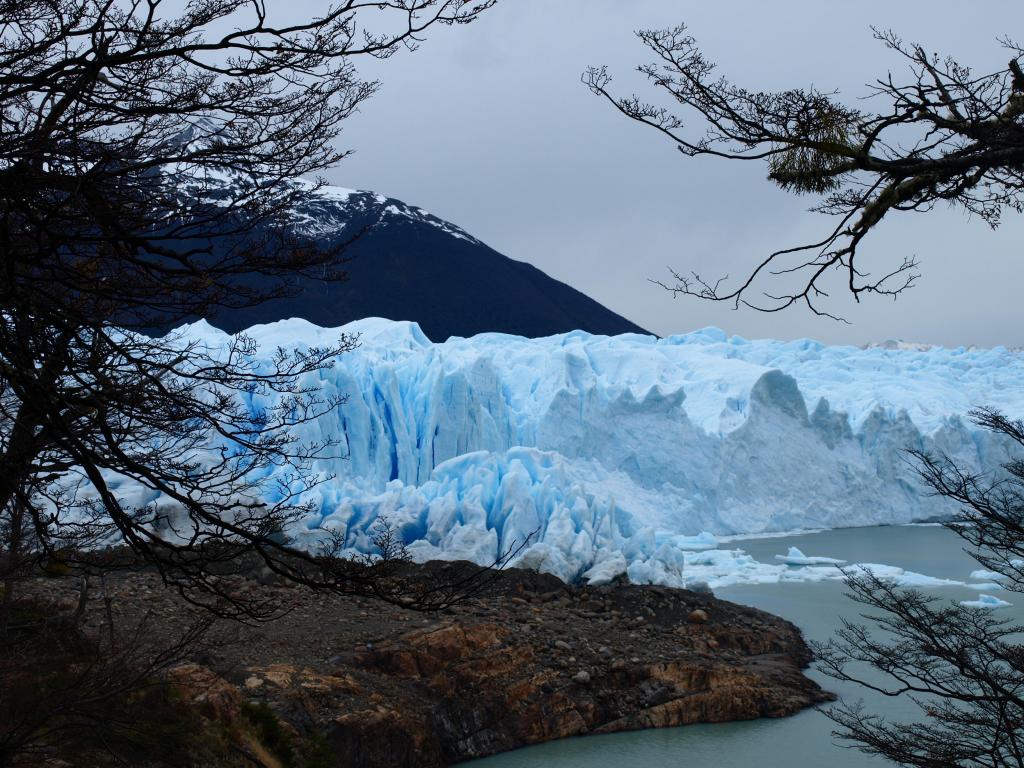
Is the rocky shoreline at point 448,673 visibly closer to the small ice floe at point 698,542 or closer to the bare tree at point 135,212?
the bare tree at point 135,212

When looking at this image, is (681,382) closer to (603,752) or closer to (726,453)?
(726,453)

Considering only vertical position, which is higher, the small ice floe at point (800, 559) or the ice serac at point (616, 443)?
the ice serac at point (616, 443)

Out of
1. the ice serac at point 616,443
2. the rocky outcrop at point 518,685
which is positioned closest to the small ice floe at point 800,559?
the ice serac at point 616,443

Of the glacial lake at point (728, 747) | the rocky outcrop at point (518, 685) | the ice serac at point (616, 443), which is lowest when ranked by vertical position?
the glacial lake at point (728, 747)

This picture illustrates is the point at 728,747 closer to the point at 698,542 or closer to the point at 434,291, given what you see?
the point at 698,542

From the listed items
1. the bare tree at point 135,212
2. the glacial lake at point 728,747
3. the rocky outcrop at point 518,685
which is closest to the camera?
the bare tree at point 135,212

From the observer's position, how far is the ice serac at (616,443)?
13.1 metres

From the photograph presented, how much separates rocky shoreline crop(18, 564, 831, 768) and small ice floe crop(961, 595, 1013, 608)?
4.10 metres

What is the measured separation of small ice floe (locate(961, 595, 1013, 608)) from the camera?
42.7 ft

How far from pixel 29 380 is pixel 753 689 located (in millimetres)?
8051

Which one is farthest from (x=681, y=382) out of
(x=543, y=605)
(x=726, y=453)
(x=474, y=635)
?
(x=474, y=635)

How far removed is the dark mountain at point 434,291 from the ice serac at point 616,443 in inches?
524

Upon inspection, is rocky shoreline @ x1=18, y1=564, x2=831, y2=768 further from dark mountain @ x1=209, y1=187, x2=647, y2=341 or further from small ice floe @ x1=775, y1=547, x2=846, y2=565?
dark mountain @ x1=209, y1=187, x2=647, y2=341

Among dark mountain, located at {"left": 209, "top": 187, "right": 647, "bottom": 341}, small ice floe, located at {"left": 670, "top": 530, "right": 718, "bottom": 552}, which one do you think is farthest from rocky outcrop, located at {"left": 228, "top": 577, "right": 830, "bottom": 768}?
dark mountain, located at {"left": 209, "top": 187, "right": 647, "bottom": 341}
